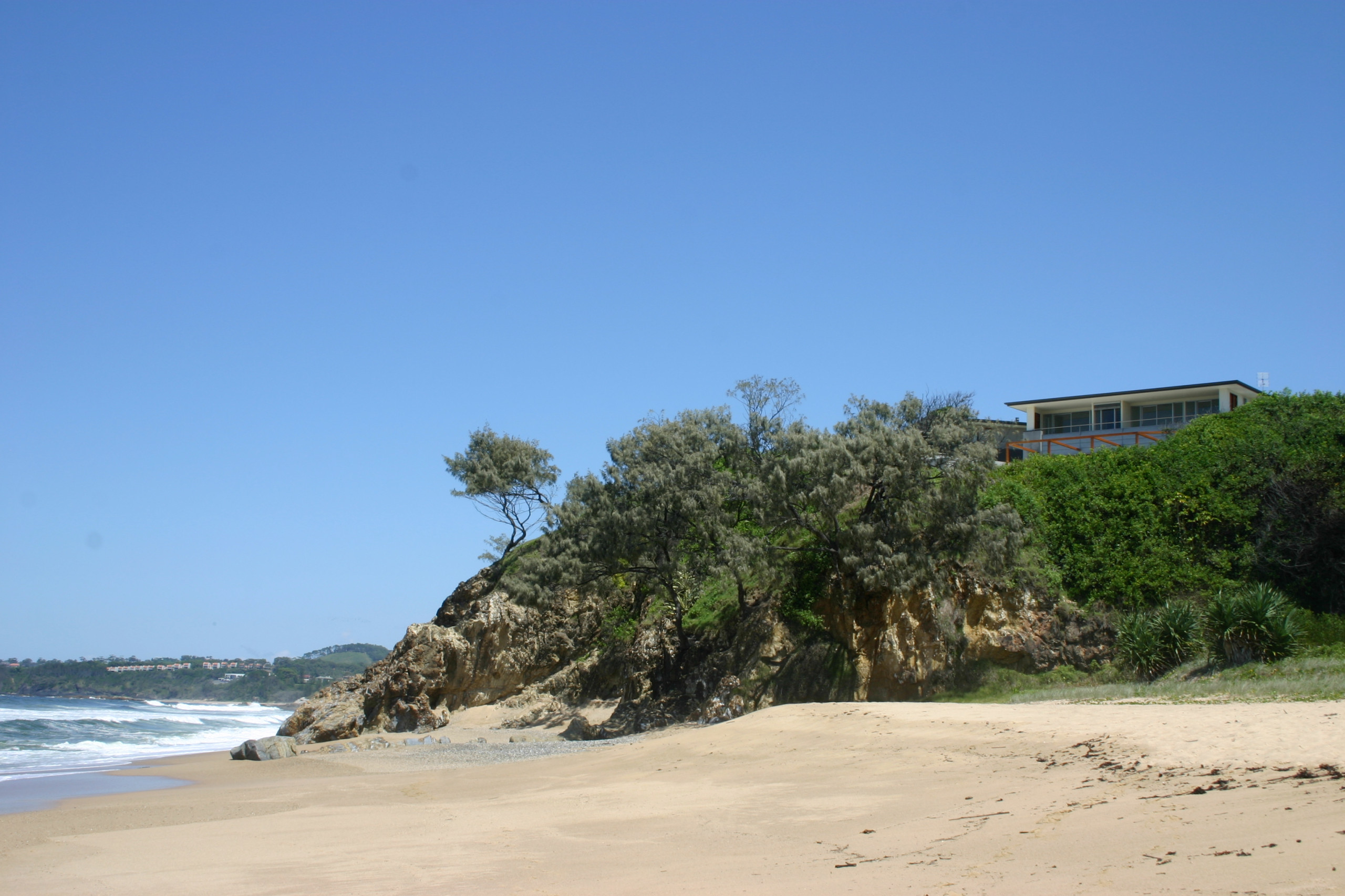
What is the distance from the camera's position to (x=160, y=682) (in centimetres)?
12744

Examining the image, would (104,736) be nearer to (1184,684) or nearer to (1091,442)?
(1184,684)

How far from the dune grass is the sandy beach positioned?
2.01 metres

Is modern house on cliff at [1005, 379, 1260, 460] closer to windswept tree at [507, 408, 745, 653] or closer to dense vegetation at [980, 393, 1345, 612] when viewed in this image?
dense vegetation at [980, 393, 1345, 612]

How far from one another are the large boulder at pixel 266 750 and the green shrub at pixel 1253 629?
22.6 m

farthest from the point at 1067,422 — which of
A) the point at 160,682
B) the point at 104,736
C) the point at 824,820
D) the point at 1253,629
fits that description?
the point at 160,682

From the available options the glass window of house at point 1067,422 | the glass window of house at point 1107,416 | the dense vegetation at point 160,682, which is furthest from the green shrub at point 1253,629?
the dense vegetation at point 160,682

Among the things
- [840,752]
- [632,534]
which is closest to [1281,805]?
[840,752]

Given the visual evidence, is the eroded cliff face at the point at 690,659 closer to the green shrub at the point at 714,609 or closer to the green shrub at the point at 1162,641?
the green shrub at the point at 714,609

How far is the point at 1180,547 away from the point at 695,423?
13.2m

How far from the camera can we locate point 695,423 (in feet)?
92.6

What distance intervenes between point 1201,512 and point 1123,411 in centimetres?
2378

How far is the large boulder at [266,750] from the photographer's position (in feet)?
84.1

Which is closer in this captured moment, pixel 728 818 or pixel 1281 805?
pixel 1281 805

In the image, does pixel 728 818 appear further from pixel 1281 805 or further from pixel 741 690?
pixel 741 690
